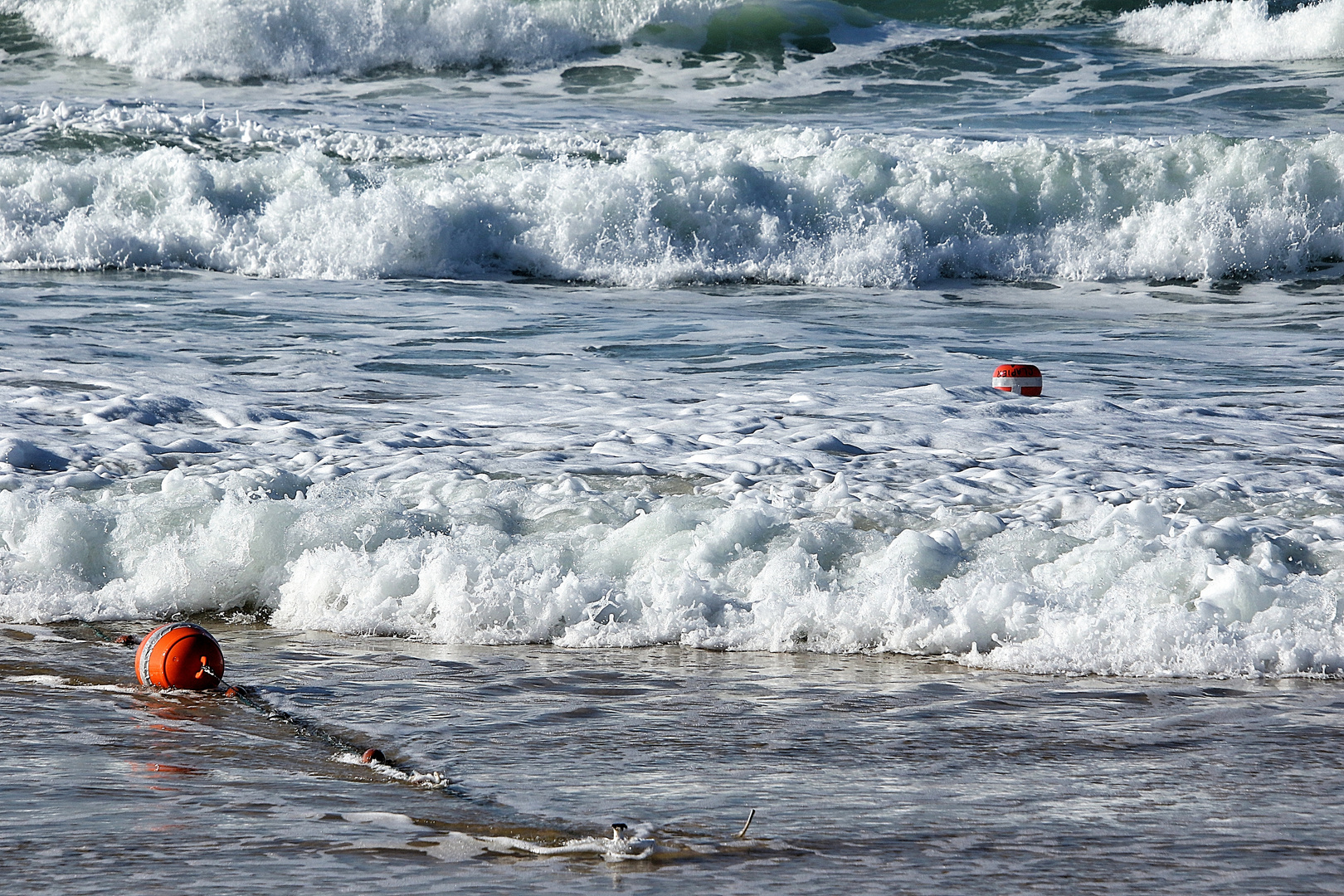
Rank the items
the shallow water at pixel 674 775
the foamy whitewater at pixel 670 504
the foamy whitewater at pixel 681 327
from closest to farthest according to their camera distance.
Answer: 1. the shallow water at pixel 674 775
2. the foamy whitewater at pixel 670 504
3. the foamy whitewater at pixel 681 327

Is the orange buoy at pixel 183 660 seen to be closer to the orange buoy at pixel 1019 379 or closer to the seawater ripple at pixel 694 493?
the seawater ripple at pixel 694 493

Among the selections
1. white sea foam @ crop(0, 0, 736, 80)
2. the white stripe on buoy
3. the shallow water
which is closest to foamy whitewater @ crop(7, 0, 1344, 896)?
the shallow water

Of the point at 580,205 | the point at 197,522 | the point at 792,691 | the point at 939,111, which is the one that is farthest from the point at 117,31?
the point at 792,691

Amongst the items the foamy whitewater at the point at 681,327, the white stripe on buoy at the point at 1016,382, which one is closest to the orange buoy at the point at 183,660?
the foamy whitewater at the point at 681,327

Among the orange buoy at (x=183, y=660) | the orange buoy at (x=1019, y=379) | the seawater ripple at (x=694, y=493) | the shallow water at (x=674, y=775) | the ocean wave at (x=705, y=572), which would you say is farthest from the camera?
the orange buoy at (x=1019, y=379)

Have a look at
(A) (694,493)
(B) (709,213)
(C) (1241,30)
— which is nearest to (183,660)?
(A) (694,493)

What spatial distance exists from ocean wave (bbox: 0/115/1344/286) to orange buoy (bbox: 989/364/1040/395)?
17.7ft

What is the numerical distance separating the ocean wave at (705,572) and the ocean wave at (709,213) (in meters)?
7.68

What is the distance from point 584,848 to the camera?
7.86 ft

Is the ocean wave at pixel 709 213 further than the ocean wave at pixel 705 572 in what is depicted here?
Yes

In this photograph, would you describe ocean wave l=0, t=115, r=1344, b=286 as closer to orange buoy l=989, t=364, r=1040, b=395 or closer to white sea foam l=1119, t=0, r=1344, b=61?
orange buoy l=989, t=364, r=1040, b=395

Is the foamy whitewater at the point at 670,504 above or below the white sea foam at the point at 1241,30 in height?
below

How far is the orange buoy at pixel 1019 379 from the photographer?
23.8 ft

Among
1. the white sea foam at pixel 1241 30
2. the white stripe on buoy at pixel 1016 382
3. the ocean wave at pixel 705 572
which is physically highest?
the white sea foam at pixel 1241 30
